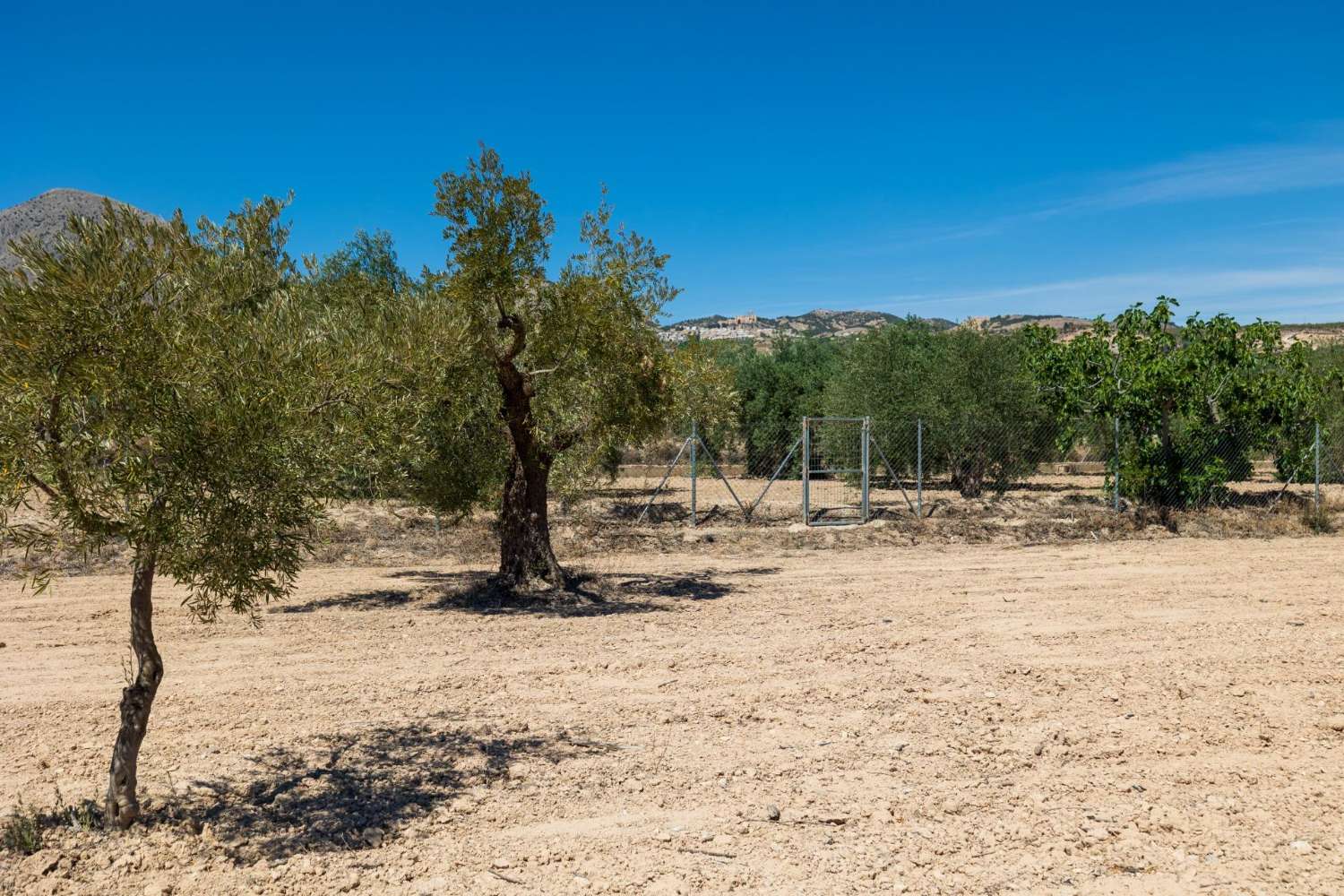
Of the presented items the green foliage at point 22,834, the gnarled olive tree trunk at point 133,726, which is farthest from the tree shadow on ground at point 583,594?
the green foliage at point 22,834

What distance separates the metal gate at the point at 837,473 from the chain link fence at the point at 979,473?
49mm

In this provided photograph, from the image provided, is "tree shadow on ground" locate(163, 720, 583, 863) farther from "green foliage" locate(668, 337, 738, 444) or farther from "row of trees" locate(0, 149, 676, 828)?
"green foliage" locate(668, 337, 738, 444)

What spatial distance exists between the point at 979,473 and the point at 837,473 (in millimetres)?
3618

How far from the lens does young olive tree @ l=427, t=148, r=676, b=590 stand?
38.8 feet

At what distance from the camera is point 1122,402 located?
66.0 feet

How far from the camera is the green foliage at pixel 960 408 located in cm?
2486

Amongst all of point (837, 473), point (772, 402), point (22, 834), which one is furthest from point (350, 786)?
point (772, 402)

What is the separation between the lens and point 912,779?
6262mm

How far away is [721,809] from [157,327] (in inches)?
152

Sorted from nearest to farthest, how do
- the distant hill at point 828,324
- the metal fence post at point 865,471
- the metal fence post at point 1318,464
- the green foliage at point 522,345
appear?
1. the green foliage at point 522,345
2. the metal fence post at point 865,471
3. the metal fence post at point 1318,464
4. the distant hill at point 828,324

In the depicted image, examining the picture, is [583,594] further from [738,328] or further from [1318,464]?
[738,328]

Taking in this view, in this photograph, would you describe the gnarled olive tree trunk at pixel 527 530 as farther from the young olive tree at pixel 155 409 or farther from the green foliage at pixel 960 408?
the green foliage at pixel 960 408

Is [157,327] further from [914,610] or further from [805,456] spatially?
[805,456]


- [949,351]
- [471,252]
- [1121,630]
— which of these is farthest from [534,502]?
[949,351]
